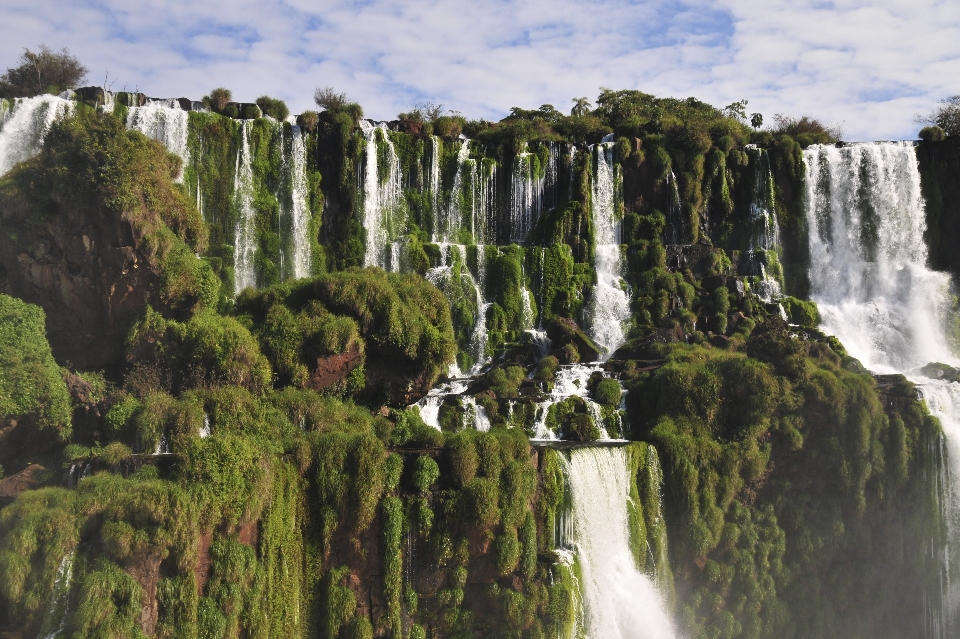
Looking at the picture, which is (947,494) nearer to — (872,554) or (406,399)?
(872,554)

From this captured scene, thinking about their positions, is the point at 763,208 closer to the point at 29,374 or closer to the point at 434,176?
the point at 434,176

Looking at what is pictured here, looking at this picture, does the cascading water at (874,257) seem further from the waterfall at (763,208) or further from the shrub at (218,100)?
the shrub at (218,100)

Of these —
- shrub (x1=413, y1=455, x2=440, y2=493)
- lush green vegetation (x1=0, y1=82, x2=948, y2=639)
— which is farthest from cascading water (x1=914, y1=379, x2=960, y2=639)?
shrub (x1=413, y1=455, x2=440, y2=493)

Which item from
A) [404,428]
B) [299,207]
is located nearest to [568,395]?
[404,428]

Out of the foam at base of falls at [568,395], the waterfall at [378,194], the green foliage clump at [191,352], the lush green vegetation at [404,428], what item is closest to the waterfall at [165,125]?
the lush green vegetation at [404,428]

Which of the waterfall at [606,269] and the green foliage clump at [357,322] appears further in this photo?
the waterfall at [606,269]

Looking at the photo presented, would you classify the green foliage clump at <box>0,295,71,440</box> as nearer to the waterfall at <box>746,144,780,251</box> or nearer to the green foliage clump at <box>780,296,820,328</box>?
the green foliage clump at <box>780,296,820,328</box>
